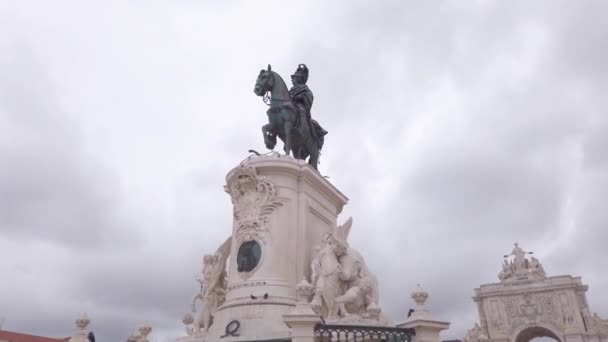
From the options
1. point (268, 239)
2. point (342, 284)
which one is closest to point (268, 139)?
point (268, 239)

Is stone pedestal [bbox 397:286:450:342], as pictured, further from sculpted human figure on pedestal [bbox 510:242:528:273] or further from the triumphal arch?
sculpted human figure on pedestal [bbox 510:242:528:273]

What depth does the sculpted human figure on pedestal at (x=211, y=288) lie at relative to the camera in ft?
41.2

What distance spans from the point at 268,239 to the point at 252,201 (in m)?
1.20

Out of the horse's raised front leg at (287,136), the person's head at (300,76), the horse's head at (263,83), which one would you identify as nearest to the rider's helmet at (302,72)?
the person's head at (300,76)

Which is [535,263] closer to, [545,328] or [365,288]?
[545,328]

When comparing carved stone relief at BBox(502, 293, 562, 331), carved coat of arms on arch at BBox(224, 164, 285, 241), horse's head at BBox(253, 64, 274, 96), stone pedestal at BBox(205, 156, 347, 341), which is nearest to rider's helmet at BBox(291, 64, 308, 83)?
horse's head at BBox(253, 64, 274, 96)

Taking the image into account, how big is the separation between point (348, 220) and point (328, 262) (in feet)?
7.92

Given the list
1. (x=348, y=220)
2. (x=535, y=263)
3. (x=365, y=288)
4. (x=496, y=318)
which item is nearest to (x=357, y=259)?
(x=365, y=288)

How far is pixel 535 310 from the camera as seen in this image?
5041 cm

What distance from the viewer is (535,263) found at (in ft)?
178

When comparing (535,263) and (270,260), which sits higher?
(535,263)

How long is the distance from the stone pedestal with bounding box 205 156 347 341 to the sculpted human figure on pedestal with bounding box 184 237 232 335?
844mm

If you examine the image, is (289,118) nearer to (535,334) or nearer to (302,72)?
(302,72)

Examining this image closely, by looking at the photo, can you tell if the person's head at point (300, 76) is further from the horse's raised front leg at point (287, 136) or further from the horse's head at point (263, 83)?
the horse's raised front leg at point (287, 136)
